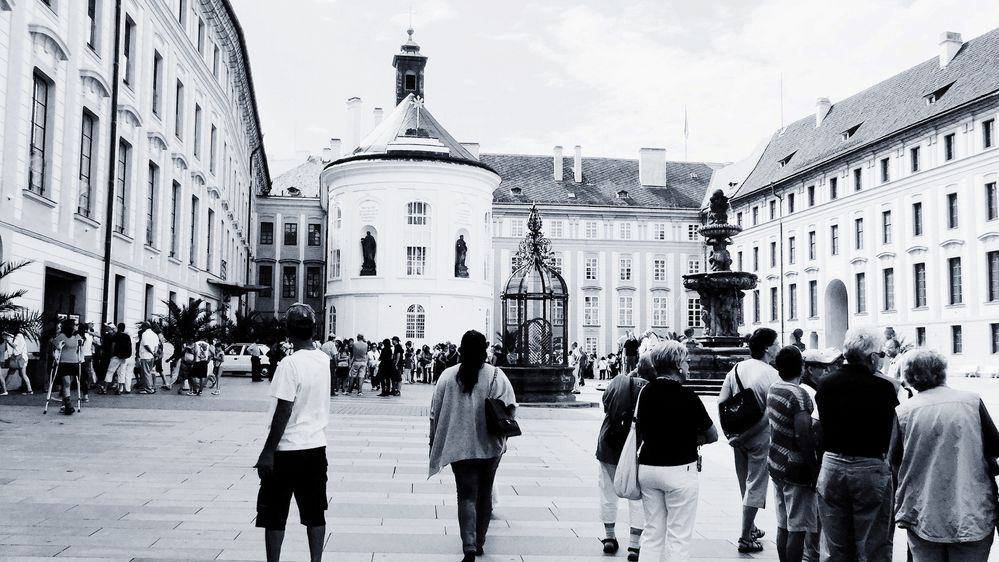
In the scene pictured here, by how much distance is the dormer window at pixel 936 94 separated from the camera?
49031mm

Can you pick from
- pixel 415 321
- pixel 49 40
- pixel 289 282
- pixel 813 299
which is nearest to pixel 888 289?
pixel 813 299

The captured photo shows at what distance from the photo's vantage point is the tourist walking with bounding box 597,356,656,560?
6680 millimetres

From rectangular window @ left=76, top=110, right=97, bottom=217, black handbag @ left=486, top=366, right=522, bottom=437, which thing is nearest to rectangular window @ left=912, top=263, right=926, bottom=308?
rectangular window @ left=76, top=110, right=97, bottom=217

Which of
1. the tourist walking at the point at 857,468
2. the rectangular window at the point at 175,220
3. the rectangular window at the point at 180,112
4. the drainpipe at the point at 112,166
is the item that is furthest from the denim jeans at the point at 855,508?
the rectangular window at the point at 180,112

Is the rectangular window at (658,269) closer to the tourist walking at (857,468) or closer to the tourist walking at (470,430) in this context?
the tourist walking at (470,430)

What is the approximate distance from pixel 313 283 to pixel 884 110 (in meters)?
42.6

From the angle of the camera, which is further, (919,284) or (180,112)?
(919,284)

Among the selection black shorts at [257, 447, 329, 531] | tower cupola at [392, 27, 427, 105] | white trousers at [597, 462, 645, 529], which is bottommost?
white trousers at [597, 462, 645, 529]

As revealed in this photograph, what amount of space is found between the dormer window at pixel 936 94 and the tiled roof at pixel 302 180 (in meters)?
51.4

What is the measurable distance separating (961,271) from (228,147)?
3658cm

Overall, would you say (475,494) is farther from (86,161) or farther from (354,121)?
(354,121)

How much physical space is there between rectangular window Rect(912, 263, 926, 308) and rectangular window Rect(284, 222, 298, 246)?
4478 centimetres

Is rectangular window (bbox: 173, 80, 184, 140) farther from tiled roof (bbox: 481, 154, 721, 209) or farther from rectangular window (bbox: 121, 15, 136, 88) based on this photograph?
tiled roof (bbox: 481, 154, 721, 209)

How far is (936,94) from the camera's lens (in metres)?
49.6
